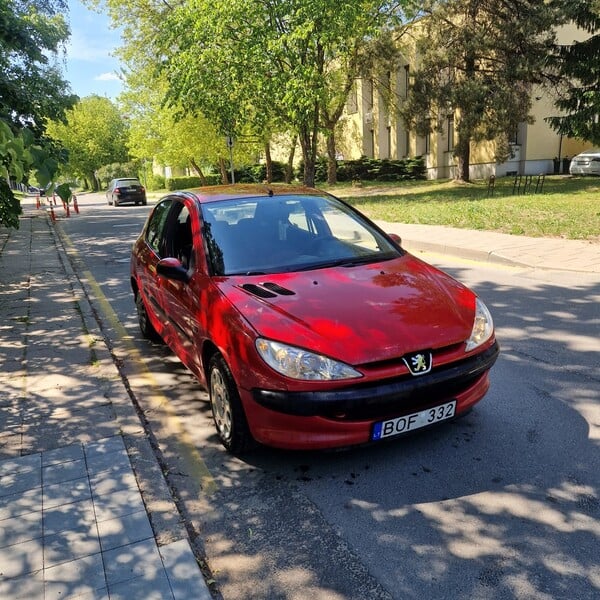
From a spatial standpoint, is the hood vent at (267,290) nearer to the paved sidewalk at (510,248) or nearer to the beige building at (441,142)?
the paved sidewalk at (510,248)

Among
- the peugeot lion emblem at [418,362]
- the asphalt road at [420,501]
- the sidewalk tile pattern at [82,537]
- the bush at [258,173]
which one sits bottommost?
the asphalt road at [420,501]

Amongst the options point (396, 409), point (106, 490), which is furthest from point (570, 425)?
point (106, 490)

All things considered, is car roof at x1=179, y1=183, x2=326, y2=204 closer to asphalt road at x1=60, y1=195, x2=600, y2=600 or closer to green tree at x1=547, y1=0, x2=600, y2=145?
asphalt road at x1=60, y1=195, x2=600, y2=600

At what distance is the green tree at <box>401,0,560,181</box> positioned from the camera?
68.1ft

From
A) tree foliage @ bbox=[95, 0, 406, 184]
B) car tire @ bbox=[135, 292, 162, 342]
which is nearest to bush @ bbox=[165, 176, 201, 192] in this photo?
tree foliage @ bbox=[95, 0, 406, 184]

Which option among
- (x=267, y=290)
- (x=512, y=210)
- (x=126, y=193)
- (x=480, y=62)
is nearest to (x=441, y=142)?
(x=480, y=62)

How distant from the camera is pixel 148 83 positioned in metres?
32.9

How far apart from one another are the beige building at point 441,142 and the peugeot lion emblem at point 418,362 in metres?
22.8

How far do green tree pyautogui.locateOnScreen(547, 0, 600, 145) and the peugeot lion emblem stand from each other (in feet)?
52.3

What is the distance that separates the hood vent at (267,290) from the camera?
3.46 metres

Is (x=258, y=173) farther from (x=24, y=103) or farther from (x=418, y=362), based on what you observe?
(x=418, y=362)

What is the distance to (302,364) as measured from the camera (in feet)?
9.75

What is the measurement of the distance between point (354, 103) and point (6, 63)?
33.8 meters

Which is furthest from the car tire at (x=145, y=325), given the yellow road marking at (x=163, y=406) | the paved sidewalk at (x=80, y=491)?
the paved sidewalk at (x=80, y=491)
